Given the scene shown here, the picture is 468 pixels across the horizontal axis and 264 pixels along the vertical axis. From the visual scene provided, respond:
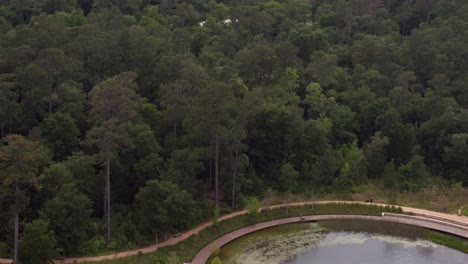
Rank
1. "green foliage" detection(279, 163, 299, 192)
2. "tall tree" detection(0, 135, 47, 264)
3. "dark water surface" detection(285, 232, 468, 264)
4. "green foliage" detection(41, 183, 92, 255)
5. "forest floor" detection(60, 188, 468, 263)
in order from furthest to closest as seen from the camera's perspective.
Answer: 1. "green foliage" detection(279, 163, 299, 192)
2. "forest floor" detection(60, 188, 468, 263)
3. "dark water surface" detection(285, 232, 468, 264)
4. "green foliage" detection(41, 183, 92, 255)
5. "tall tree" detection(0, 135, 47, 264)

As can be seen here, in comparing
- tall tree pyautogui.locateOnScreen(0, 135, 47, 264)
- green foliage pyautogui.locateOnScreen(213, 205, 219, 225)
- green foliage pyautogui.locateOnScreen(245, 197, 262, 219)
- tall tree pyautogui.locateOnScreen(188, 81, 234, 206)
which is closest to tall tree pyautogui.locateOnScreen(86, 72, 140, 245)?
tall tree pyautogui.locateOnScreen(0, 135, 47, 264)

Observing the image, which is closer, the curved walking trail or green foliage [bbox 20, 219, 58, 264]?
green foliage [bbox 20, 219, 58, 264]

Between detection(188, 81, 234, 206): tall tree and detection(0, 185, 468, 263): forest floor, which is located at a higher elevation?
detection(188, 81, 234, 206): tall tree

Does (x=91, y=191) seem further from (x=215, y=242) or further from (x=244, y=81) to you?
(x=244, y=81)

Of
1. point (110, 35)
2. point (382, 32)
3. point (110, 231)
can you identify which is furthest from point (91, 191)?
point (382, 32)

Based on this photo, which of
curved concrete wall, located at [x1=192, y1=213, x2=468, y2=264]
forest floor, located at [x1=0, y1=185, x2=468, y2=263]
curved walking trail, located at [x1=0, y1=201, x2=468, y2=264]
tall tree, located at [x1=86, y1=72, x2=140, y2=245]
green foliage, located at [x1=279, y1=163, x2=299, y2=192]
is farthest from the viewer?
green foliage, located at [x1=279, y1=163, x2=299, y2=192]

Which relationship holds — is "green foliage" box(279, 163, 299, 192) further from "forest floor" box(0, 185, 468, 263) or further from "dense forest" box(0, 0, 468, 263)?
"forest floor" box(0, 185, 468, 263)

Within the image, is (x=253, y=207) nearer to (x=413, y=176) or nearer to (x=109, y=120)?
(x=109, y=120)

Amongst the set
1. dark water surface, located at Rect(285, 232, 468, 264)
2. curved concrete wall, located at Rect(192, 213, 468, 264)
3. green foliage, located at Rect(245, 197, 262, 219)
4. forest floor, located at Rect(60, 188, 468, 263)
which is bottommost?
dark water surface, located at Rect(285, 232, 468, 264)
